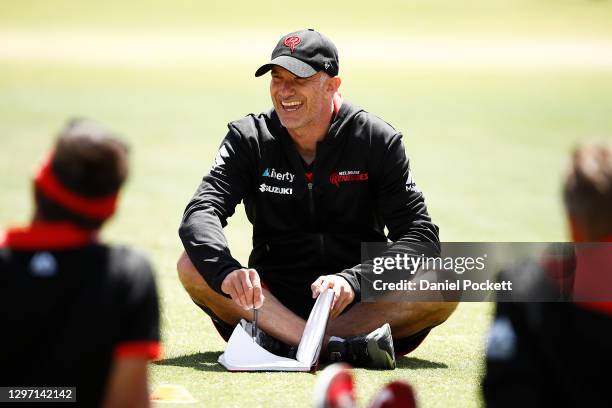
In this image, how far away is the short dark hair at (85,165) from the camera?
3.14 m

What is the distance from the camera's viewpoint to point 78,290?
317 cm

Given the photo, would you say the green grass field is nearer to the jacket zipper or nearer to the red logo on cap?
the jacket zipper

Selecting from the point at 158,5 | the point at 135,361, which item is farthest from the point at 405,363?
the point at 158,5

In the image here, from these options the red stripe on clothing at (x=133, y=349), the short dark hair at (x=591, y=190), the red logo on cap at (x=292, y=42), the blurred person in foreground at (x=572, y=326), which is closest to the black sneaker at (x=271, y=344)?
the red logo on cap at (x=292, y=42)

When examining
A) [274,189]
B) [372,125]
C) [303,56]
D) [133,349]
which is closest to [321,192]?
[274,189]

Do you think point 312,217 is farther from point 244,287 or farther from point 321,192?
point 244,287

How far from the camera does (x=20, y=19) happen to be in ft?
128

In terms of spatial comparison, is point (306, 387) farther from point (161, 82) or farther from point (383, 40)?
point (383, 40)

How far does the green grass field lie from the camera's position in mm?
6312

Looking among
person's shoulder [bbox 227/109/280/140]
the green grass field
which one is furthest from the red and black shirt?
person's shoulder [bbox 227/109/280/140]

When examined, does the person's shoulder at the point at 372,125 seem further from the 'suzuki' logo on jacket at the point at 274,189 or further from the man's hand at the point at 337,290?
the man's hand at the point at 337,290

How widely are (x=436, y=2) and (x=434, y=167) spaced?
28.8 meters

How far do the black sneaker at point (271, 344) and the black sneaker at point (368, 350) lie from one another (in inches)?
7.7

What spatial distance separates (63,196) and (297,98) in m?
3.08
